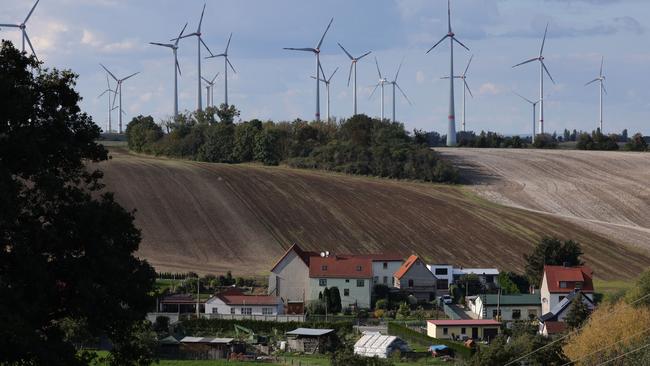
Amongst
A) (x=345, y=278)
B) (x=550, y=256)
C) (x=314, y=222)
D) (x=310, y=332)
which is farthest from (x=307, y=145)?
(x=310, y=332)

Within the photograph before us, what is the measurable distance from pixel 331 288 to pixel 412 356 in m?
19.7

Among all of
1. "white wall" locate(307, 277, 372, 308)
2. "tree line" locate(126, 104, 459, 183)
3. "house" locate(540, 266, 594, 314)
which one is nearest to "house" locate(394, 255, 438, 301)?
"white wall" locate(307, 277, 372, 308)

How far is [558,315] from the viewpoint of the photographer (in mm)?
64312

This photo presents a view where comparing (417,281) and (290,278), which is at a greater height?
(290,278)

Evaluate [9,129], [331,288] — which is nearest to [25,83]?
[9,129]

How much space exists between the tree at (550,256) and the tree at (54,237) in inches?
2320

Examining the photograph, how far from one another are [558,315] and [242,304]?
1742cm

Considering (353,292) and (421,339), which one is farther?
(353,292)

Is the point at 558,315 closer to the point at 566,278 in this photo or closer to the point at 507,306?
the point at 507,306

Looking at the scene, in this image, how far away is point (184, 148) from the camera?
486 ft

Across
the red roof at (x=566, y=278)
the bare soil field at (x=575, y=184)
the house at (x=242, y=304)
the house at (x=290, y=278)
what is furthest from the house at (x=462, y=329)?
the bare soil field at (x=575, y=184)

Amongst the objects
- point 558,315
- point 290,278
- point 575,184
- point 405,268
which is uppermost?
point 575,184

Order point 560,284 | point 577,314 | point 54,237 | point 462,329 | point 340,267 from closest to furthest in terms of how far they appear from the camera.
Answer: point 54,237, point 577,314, point 462,329, point 560,284, point 340,267

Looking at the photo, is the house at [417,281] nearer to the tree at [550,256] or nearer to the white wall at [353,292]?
the white wall at [353,292]
